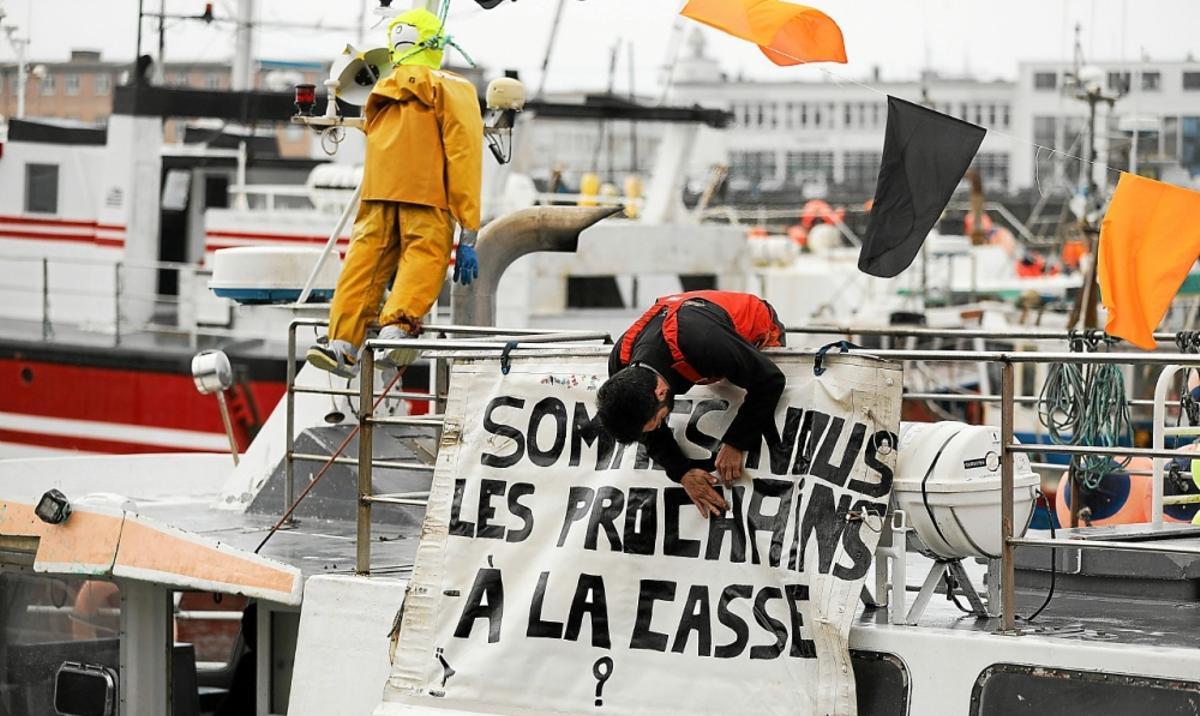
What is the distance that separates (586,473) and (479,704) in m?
0.82

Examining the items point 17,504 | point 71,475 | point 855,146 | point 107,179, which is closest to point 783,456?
point 17,504

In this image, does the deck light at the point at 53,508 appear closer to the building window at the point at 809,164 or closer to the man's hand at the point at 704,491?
the man's hand at the point at 704,491

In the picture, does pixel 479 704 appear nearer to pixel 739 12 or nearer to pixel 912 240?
pixel 912 240

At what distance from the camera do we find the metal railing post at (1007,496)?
16.6 feet

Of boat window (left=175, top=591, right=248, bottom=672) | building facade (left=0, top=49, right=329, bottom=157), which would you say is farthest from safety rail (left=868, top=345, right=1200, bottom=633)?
boat window (left=175, top=591, right=248, bottom=672)

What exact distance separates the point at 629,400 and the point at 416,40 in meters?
2.83

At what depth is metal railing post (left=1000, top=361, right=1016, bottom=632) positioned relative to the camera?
5.07 metres

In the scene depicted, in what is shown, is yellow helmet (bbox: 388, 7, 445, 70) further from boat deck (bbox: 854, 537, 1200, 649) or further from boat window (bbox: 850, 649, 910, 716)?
boat window (bbox: 850, 649, 910, 716)

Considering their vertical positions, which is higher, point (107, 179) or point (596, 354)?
point (107, 179)

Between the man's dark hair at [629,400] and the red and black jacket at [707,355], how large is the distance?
0.12 meters

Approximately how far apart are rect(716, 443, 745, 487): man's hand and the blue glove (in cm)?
263

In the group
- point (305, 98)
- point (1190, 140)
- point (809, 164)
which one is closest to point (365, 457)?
point (305, 98)

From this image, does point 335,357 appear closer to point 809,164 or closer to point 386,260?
point 386,260

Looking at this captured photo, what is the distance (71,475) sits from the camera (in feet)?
29.6
